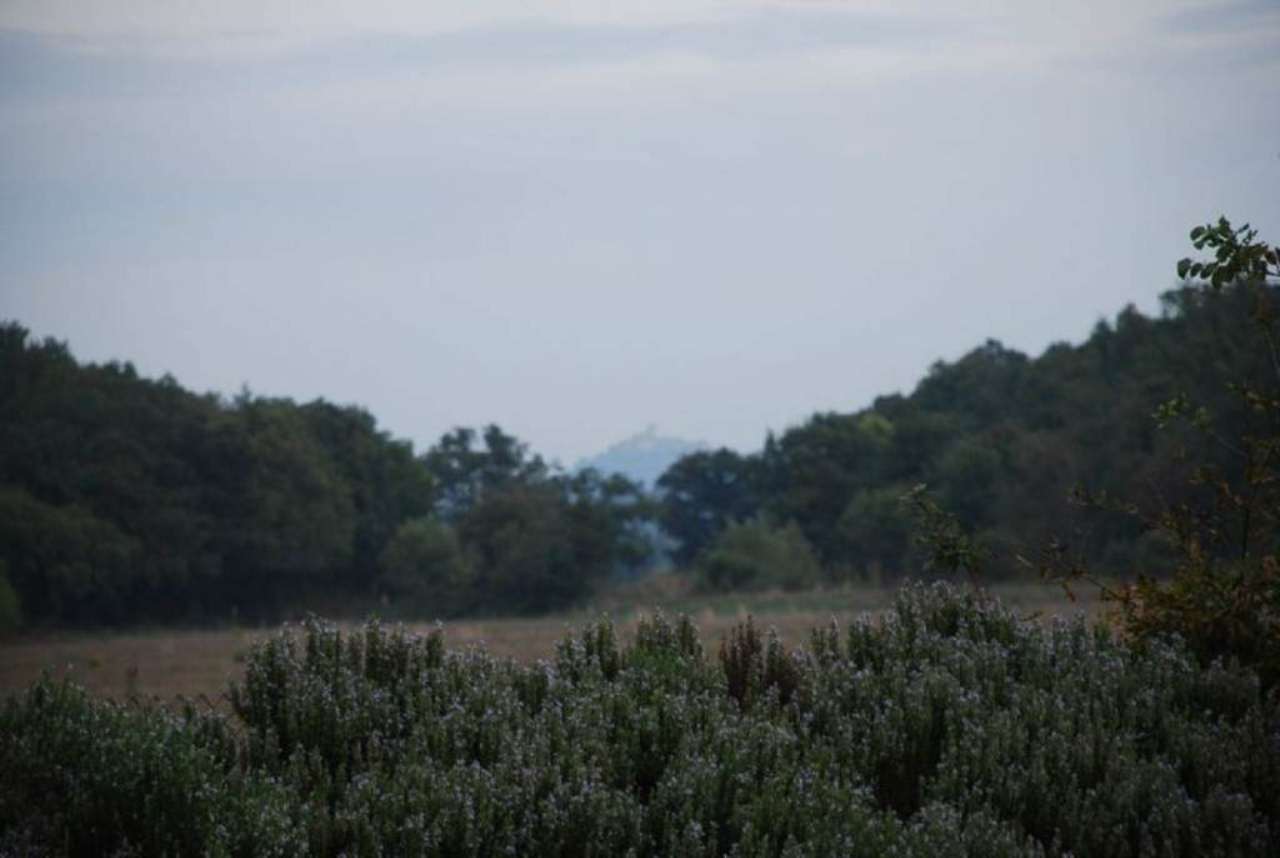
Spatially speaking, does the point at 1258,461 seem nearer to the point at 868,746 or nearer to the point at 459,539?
the point at 868,746

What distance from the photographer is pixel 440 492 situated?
70.1 meters

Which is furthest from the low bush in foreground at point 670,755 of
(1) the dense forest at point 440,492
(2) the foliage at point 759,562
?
(2) the foliage at point 759,562

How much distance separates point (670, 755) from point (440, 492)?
63089 millimetres

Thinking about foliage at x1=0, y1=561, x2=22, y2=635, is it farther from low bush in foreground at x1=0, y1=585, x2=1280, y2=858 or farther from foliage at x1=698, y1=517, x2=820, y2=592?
low bush in foreground at x1=0, y1=585, x2=1280, y2=858

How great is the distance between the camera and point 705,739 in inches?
298

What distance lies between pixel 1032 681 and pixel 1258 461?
1932 millimetres

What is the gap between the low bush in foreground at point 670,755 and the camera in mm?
6750

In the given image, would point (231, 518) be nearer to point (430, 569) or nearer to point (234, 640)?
point (430, 569)

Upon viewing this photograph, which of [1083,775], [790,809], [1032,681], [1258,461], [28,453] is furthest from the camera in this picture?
[28,453]

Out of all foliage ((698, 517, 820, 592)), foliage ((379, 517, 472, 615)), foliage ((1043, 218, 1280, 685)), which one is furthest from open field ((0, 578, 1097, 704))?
foliage ((1043, 218, 1280, 685))

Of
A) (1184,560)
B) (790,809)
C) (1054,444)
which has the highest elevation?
(1054,444)

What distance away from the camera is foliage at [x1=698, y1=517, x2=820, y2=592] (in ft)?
186

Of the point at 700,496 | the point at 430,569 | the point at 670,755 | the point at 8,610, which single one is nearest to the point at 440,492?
the point at 700,496

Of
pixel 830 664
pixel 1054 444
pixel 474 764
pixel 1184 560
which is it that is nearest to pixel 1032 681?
pixel 830 664
